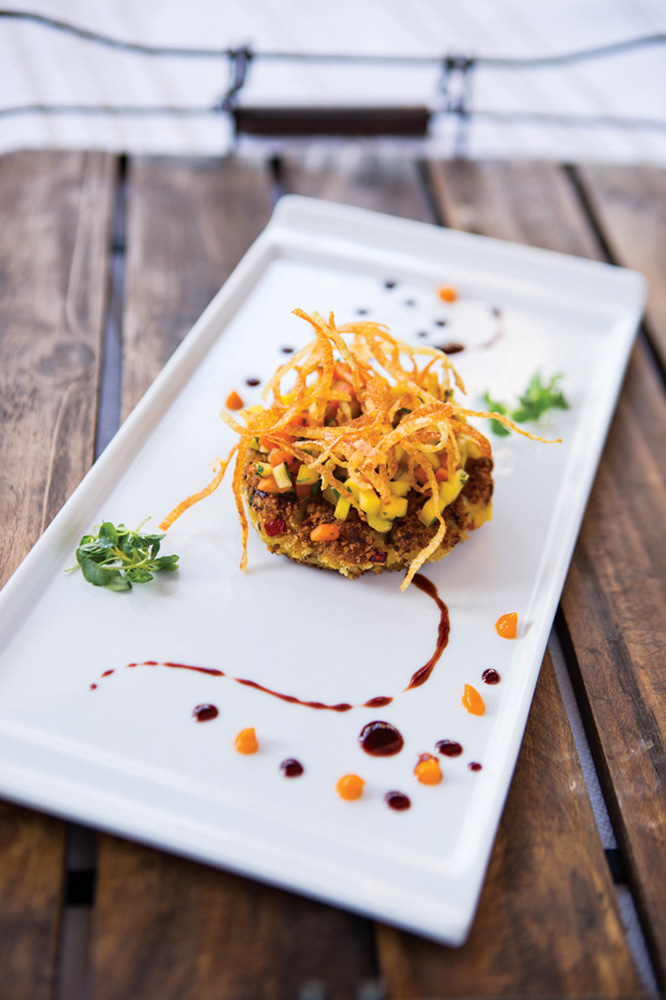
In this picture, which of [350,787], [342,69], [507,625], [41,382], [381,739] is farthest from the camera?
[342,69]

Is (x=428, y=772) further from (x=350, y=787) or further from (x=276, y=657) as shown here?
(x=276, y=657)

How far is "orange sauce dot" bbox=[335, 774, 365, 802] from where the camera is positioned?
194 cm

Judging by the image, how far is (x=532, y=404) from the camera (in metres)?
2.93

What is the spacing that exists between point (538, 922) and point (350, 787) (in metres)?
0.47

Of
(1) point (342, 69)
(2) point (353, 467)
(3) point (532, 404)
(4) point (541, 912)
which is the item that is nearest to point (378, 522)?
(2) point (353, 467)

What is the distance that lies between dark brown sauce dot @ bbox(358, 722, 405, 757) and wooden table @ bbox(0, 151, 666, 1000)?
0.29 m

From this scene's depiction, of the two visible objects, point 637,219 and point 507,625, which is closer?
point 507,625

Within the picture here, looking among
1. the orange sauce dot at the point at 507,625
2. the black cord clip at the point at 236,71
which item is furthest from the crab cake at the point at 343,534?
the black cord clip at the point at 236,71

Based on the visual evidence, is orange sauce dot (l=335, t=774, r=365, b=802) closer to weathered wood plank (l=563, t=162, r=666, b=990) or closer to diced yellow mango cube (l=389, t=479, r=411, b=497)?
weathered wood plank (l=563, t=162, r=666, b=990)

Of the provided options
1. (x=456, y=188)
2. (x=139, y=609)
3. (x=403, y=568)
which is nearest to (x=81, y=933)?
(x=139, y=609)

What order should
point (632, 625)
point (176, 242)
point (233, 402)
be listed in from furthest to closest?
point (176, 242)
point (233, 402)
point (632, 625)

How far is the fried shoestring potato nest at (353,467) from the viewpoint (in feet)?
7.66

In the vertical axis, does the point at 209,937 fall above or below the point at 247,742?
below

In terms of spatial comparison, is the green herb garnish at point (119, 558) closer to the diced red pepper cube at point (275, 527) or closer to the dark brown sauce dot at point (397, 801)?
the diced red pepper cube at point (275, 527)
